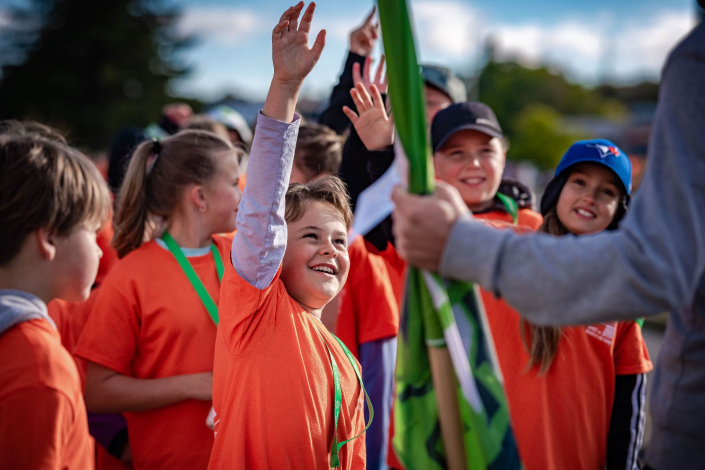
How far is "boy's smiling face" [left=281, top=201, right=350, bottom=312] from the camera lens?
2119mm

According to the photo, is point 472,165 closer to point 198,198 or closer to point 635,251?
point 198,198

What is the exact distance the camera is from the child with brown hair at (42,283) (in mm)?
1548

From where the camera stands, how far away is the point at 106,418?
9.01 ft

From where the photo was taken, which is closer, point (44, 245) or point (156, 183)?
point (44, 245)

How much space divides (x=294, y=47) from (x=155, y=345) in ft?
4.57

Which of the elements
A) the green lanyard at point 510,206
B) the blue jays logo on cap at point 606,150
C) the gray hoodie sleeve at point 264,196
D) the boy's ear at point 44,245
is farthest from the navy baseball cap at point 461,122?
the boy's ear at point 44,245

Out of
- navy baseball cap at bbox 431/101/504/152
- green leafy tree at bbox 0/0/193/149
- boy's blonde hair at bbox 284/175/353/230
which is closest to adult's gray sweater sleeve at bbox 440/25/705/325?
boy's blonde hair at bbox 284/175/353/230

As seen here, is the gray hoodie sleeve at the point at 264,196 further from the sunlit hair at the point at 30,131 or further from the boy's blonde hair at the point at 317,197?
the sunlit hair at the point at 30,131

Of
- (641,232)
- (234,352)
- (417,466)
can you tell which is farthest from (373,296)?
(641,232)

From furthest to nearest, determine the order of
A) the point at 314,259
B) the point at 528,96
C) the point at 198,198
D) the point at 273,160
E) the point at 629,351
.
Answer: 1. the point at 528,96
2. the point at 198,198
3. the point at 629,351
4. the point at 314,259
5. the point at 273,160

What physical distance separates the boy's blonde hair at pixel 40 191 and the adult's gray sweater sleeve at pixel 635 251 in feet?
4.03

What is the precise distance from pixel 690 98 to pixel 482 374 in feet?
2.49

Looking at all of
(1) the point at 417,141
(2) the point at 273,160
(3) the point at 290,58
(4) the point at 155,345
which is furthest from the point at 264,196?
(4) the point at 155,345

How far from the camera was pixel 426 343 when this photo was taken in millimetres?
1433
